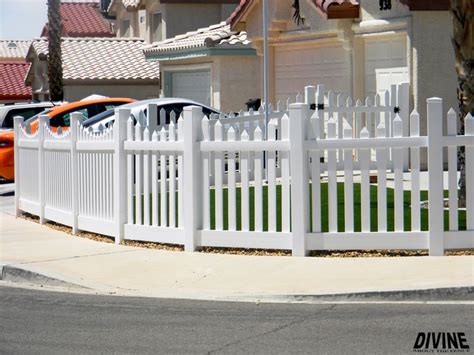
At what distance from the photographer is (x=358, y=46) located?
23.7m

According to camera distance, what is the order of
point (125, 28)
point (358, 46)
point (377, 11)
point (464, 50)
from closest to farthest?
1. point (464, 50)
2. point (377, 11)
3. point (358, 46)
4. point (125, 28)

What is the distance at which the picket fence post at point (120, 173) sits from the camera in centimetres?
1416

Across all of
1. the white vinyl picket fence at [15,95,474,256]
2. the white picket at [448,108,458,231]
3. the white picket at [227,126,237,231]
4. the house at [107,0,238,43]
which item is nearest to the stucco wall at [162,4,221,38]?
the house at [107,0,238,43]

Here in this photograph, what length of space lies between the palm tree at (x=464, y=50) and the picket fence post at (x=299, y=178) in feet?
9.79

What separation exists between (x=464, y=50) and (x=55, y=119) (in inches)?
468

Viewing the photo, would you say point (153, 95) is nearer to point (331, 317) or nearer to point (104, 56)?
point (104, 56)

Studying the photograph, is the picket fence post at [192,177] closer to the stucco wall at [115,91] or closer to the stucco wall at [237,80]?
the stucco wall at [237,80]

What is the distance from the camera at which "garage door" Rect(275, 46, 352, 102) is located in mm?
24344

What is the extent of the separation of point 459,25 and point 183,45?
753 inches

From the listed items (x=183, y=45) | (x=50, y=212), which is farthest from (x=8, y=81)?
(x=50, y=212)

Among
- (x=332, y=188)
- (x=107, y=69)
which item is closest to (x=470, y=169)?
(x=332, y=188)

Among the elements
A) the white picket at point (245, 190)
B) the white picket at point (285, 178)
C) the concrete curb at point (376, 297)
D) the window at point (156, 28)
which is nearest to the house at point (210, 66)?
the window at point (156, 28)

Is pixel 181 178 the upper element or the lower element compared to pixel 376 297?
upper

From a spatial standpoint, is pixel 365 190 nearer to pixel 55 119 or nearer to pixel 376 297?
pixel 376 297
